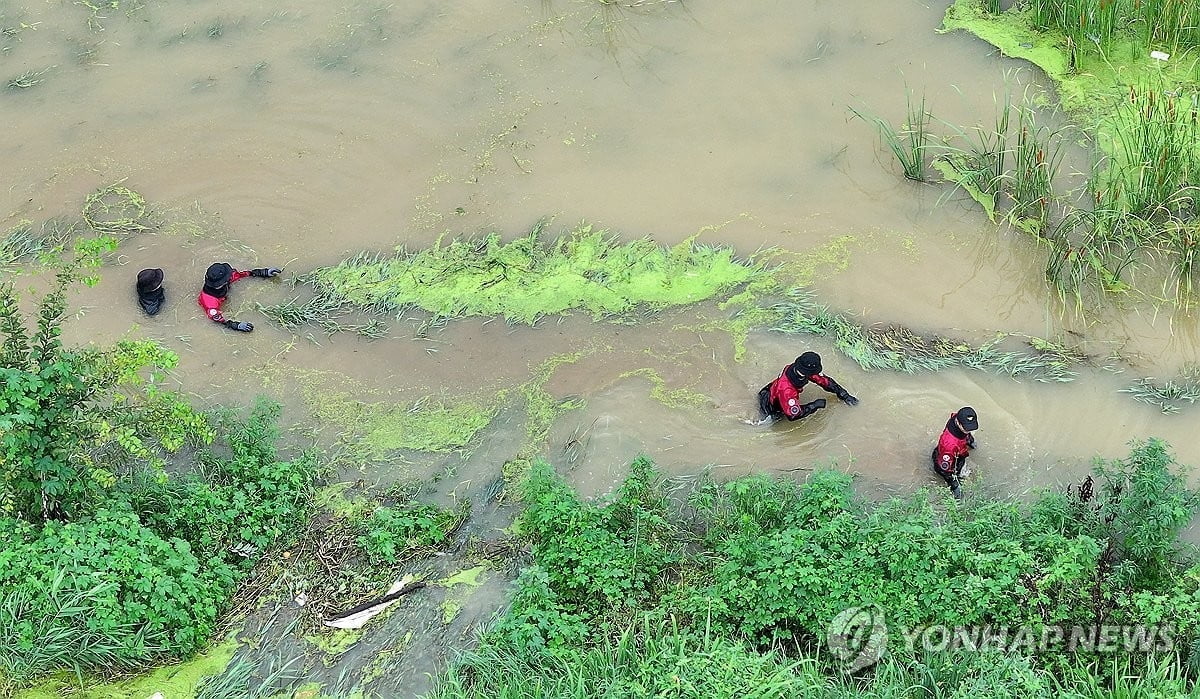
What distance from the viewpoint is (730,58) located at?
291 inches

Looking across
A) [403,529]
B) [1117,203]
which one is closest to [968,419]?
[1117,203]

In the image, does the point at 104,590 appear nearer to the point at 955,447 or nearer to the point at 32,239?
the point at 32,239

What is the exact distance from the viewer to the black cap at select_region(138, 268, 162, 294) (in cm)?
610

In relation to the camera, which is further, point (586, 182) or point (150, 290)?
point (586, 182)

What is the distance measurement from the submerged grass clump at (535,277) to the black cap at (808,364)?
1016 millimetres

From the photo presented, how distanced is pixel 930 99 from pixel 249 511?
16.0ft

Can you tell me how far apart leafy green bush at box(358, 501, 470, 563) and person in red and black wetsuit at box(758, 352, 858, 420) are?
1621 mm

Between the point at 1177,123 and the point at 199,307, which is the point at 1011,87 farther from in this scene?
the point at 199,307

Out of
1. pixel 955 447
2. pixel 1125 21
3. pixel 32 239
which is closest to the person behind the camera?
pixel 955 447

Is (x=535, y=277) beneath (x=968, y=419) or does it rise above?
beneath

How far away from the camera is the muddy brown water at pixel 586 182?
216 inches

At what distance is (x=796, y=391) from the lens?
208 inches

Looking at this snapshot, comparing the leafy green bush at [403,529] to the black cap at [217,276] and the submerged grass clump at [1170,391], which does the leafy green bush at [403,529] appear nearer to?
the black cap at [217,276]

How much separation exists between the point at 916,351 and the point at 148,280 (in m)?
4.29
